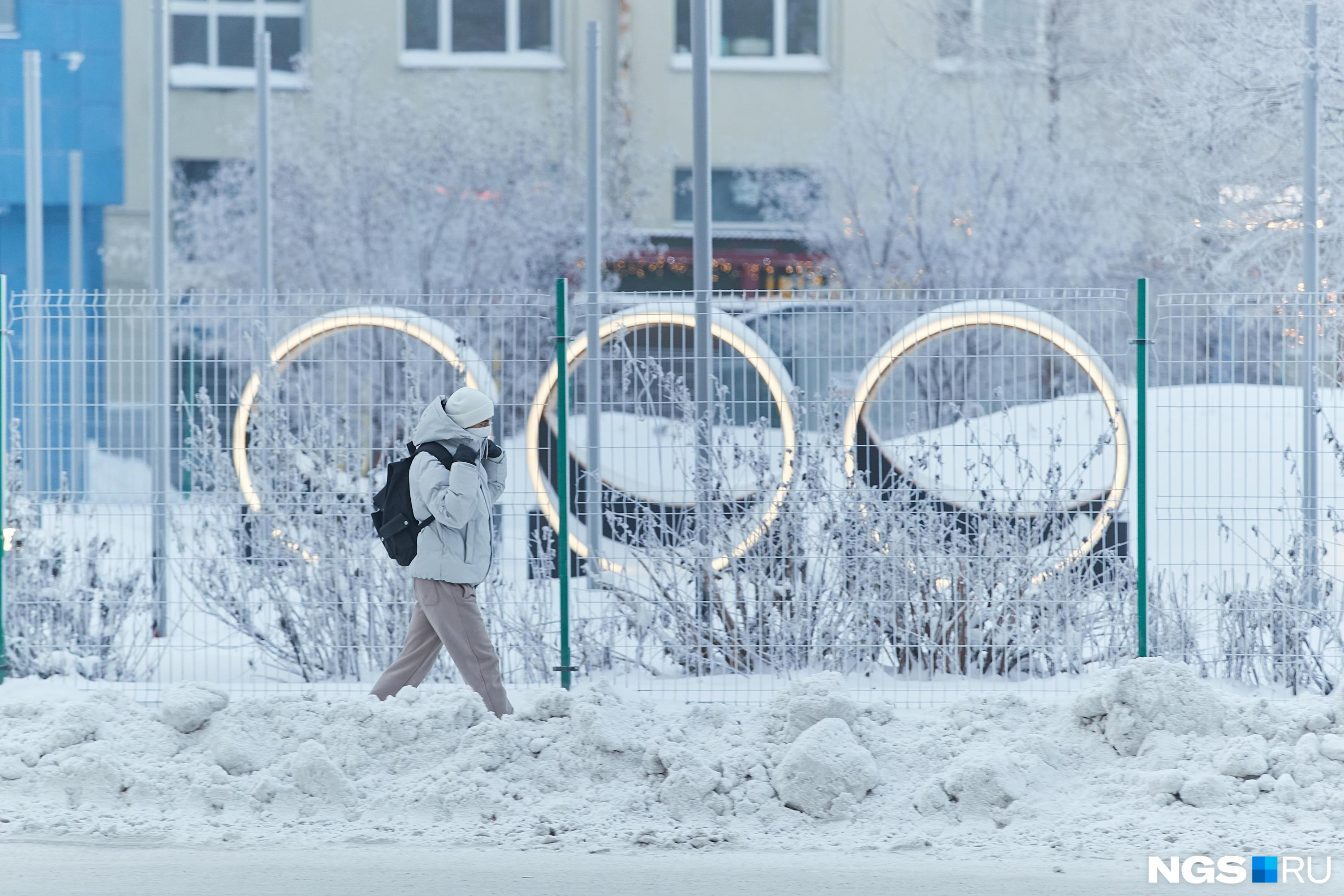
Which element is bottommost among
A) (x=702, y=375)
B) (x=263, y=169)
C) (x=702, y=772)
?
(x=702, y=772)

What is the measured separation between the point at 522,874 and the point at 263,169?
820 cm

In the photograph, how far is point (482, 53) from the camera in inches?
973

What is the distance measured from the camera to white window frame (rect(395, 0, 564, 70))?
24.2 m

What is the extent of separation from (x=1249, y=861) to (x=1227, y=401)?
8.72 feet

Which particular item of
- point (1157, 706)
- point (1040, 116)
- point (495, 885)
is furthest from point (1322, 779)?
point (1040, 116)

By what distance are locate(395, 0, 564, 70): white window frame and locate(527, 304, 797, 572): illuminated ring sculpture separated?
17.7 meters

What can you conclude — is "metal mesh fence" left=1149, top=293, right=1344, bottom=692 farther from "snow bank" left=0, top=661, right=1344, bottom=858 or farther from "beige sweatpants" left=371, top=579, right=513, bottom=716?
"beige sweatpants" left=371, top=579, right=513, bottom=716

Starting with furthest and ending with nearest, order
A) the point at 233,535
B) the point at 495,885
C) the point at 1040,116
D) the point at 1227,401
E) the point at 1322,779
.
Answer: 1. the point at 1040,116
2. the point at 233,535
3. the point at 1227,401
4. the point at 1322,779
5. the point at 495,885

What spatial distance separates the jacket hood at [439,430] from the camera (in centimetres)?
629

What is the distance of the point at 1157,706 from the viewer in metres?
6.05

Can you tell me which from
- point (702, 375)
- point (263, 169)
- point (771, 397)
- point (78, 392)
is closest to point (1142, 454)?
point (771, 397)

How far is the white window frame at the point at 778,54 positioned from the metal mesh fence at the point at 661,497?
17619 millimetres

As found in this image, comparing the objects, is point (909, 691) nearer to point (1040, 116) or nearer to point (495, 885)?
point (495, 885)

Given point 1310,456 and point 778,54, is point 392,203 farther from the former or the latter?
point 1310,456
